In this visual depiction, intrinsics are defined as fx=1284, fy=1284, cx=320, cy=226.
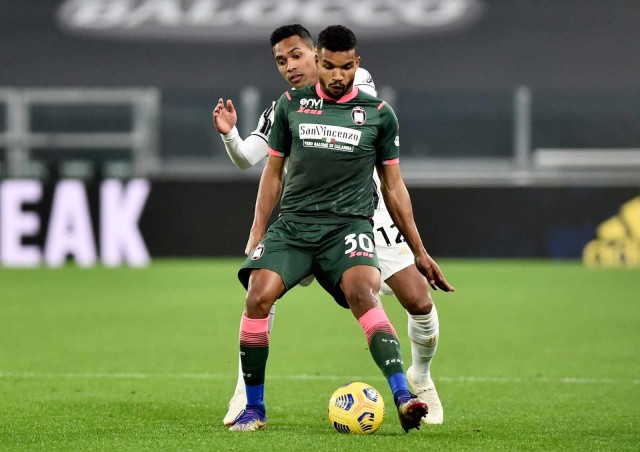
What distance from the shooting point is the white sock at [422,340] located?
265 inches

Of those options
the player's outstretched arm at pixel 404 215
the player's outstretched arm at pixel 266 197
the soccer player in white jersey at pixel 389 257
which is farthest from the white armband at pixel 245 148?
the player's outstretched arm at pixel 404 215

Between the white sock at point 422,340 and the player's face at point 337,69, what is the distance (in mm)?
1362

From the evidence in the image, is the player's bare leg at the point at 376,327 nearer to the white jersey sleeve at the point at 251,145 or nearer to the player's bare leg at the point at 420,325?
the player's bare leg at the point at 420,325

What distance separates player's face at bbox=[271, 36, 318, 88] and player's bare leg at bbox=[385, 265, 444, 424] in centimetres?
114

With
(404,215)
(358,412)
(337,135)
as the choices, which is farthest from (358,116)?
(358,412)

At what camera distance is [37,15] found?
25.9m

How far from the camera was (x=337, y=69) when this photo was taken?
5996mm

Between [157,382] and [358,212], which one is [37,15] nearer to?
[157,382]

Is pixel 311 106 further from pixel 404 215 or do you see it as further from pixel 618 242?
pixel 618 242

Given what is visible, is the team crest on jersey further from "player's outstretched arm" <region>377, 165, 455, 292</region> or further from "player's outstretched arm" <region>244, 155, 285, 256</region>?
"player's outstretched arm" <region>244, 155, 285, 256</region>

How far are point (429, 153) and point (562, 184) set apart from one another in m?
2.34

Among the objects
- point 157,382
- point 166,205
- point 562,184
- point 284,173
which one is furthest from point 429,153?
point 284,173

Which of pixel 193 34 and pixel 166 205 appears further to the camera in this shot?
pixel 193 34

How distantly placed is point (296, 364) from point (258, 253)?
320cm
